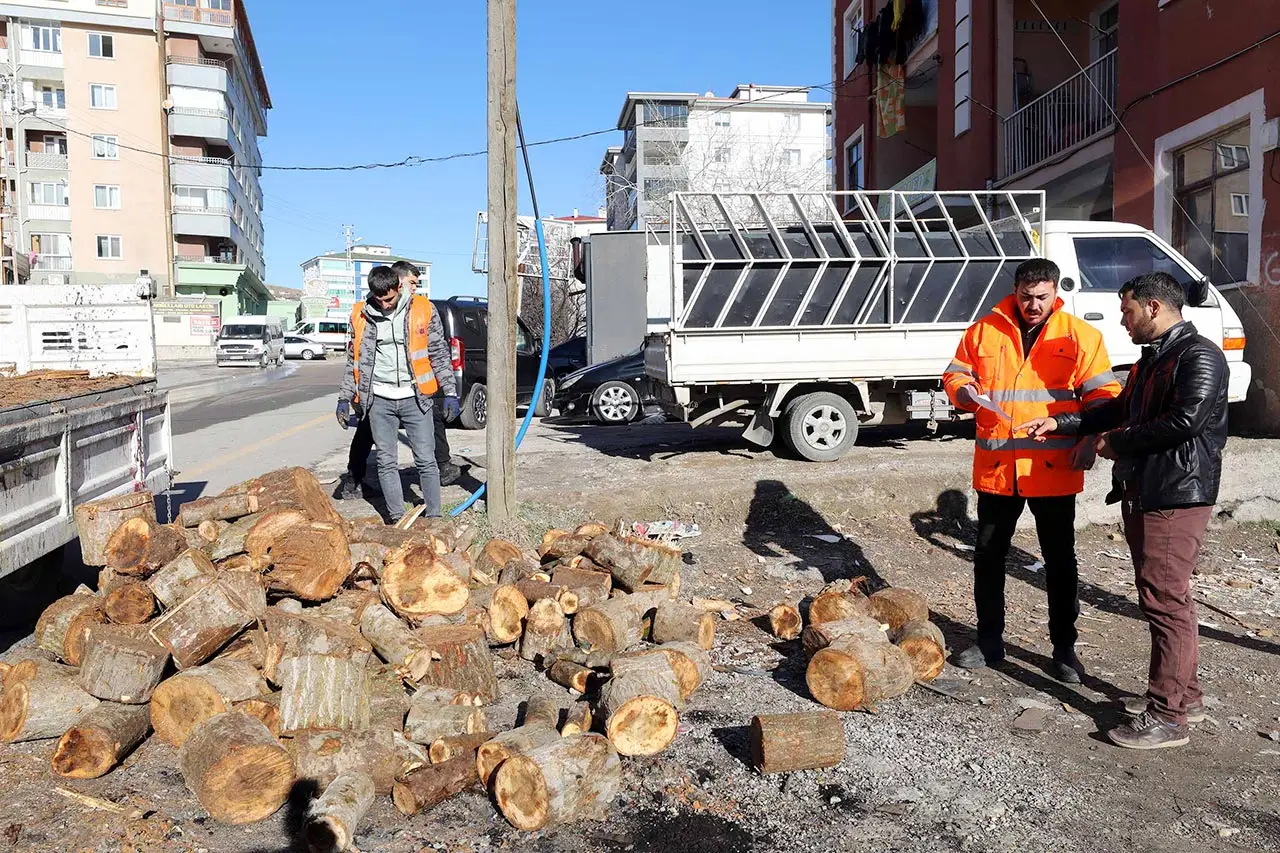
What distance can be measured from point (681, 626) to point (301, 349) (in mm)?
48519

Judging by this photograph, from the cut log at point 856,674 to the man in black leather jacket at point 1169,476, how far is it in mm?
836

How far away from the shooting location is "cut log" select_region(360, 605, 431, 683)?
399 cm

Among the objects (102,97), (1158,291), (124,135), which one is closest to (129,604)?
(1158,291)

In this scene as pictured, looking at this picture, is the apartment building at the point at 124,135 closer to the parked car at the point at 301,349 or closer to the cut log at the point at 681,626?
the parked car at the point at 301,349

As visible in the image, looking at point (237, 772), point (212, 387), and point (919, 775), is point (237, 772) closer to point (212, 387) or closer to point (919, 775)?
point (919, 775)

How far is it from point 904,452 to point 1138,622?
3.60 metres

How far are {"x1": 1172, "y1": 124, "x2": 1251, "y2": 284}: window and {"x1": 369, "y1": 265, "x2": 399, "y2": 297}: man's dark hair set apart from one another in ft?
27.8

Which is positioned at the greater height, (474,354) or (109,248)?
(109,248)

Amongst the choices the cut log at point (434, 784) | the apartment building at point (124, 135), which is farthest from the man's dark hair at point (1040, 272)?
the apartment building at point (124, 135)

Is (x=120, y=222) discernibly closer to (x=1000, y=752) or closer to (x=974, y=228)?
(x=974, y=228)

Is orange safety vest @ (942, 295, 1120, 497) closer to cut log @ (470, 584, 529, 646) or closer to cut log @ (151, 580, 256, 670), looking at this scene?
cut log @ (470, 584, 529, 646)

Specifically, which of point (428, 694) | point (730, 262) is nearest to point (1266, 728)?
point (428, 694)

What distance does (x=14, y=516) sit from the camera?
4.11 m

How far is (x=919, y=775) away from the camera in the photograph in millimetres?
3410
